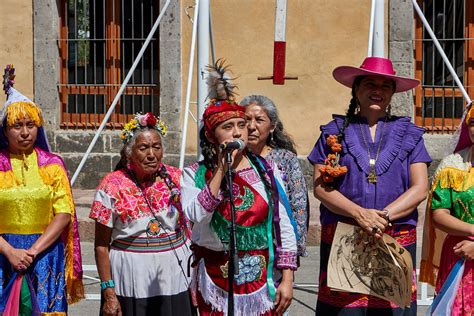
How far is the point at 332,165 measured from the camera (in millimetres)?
4836

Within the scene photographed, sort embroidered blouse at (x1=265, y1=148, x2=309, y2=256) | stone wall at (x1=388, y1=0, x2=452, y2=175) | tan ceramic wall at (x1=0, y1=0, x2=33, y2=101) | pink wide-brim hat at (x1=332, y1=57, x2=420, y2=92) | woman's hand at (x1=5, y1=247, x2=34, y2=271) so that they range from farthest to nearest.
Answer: tan ceramic wall at (x1=0, y1=0, x2=33, y2=101)
stone wall at (x1=388, y1=0, x2=452, y2=175)
embroidered blouse at (x1=265, y1=148, x2=309, y2=256)
woman's hand at (x1=5, y1=247, x2=34, y2=271)
pink wide-brim hat at (x1=332, y1=57, x2=420, y2=92)

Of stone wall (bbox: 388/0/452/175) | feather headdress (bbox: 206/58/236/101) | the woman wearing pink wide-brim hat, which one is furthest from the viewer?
stone wall (bbox: 388/0/452/175)

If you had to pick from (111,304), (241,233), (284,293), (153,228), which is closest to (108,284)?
(111,304)

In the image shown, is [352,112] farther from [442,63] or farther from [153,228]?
[442,63]

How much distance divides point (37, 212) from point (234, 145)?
1.65 m

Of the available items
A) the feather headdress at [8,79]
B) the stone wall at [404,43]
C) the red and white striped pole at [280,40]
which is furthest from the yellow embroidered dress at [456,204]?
the stone wall at [404,43]

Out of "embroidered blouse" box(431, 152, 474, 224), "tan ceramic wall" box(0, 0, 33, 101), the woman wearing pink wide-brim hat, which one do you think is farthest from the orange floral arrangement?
"tan ceramic wall" box(0, 0, 33, 101)

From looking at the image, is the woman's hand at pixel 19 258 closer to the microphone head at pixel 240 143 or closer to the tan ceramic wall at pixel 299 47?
the microphone head at pixel 240 143

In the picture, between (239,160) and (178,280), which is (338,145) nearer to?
(239,160)

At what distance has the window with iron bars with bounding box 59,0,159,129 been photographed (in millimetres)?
12648

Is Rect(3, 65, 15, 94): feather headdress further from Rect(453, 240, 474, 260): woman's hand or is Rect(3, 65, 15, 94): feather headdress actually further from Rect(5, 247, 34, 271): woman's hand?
Rect(453, 240, 474, 260): woman's hand

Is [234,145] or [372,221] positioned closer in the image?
[234,145]

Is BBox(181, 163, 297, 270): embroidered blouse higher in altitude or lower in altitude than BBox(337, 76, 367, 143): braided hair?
lower

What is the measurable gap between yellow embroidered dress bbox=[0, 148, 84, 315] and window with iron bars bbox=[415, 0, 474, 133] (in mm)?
7899
